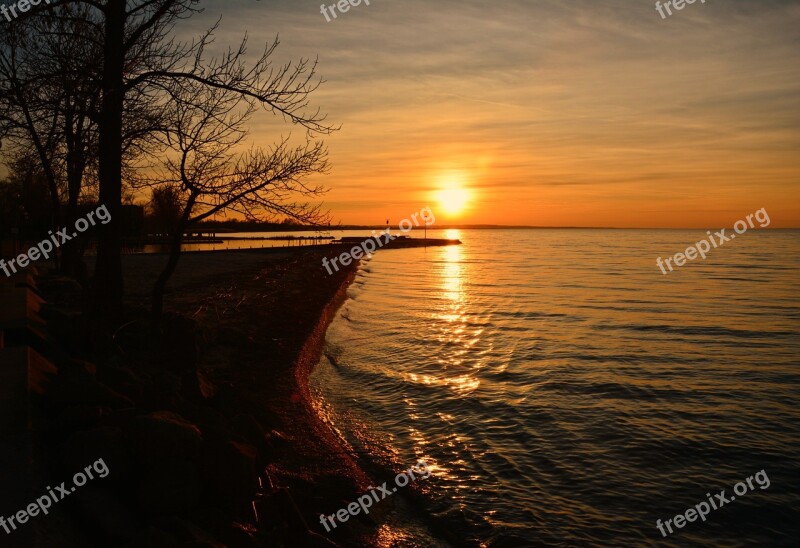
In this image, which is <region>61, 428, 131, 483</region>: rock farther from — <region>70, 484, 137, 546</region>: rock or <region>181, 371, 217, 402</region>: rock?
<region>181, 371, 217, 402</region>: rock

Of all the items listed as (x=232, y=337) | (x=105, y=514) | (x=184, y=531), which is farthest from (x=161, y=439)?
(x=232, y=337)

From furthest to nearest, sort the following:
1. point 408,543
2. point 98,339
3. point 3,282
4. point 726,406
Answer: point 3,282 < point 726,406 < point 98,339 < point 408,543

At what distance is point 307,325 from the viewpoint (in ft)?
66.0

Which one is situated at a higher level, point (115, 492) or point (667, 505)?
point (115, 492)

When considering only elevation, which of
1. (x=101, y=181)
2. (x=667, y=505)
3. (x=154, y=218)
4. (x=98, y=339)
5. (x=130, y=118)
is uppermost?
(x=154, y=218)

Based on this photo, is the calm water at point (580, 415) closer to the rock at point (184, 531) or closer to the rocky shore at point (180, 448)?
the rocky shore at point (180, 448)

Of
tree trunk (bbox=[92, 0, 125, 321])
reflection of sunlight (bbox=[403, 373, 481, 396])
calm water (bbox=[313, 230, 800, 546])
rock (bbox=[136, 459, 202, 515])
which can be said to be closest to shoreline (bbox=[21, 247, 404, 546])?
rock (bbox=[136, 459, 202, 515])

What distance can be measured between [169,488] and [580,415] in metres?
9.02

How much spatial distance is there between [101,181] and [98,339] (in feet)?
11.3

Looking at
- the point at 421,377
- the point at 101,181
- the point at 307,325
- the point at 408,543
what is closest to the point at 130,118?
the point at 101,181

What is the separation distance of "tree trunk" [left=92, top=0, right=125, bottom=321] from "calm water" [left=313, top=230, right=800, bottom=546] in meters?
5.31

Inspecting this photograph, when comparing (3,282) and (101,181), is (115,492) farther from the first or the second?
(3,282)

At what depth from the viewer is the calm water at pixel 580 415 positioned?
7.89 metres

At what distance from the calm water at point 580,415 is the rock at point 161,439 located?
3.39m
